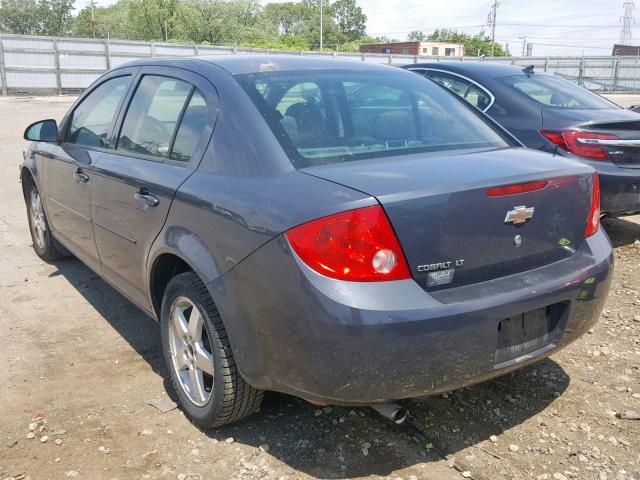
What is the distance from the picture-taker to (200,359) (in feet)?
9.36

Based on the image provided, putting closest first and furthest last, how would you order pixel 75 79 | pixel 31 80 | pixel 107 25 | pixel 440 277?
pixel 440 277, pixel 31 80, pixel 75 79, pixel 107 25

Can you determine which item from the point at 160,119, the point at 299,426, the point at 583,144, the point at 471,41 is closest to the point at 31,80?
the point at 583,144

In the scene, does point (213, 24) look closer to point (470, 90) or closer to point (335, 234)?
point (470, 90)

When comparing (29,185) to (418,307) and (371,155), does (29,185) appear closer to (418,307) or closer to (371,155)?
(371,155)

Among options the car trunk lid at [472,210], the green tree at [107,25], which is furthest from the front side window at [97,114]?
the green tree at [107,25]

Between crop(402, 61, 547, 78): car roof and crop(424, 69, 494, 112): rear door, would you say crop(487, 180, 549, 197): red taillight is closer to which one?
crop(424, 69, 494, 112): rear door

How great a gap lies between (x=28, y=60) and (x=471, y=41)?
81.7 metres

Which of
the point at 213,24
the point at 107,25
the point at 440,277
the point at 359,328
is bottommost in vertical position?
the point at 359,328

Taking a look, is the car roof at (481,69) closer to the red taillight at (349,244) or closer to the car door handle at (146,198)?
the car door handle at (146,198)

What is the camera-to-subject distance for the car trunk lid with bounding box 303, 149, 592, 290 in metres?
2.29

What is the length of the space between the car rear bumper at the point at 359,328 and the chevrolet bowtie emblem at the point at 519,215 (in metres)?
0.23

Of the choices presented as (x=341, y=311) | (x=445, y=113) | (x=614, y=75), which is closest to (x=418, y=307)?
(x=341, y=311)

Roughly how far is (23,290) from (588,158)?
15.5 feet

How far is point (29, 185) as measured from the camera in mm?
5406
